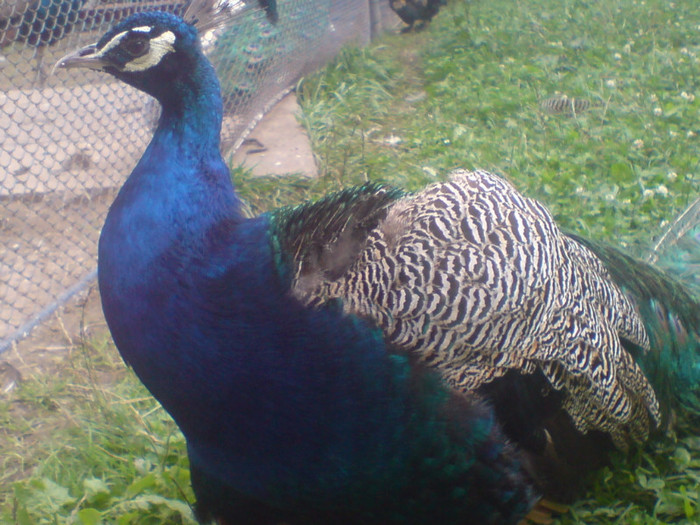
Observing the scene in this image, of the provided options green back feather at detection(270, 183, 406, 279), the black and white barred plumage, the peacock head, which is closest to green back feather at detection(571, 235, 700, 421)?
the black and white barred plumage

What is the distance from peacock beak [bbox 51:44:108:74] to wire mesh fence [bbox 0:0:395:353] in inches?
21.4

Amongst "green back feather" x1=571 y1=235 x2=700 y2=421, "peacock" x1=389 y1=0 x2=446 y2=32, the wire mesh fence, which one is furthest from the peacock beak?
"peacock" x1=389 y1=0 x2=446 y2=32

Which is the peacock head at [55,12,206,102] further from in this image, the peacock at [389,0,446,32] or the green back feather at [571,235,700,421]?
the peacock at [389,0,446,32]

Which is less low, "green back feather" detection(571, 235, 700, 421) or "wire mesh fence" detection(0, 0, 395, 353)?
"green back feather" detection(571, 235, 700, 421)

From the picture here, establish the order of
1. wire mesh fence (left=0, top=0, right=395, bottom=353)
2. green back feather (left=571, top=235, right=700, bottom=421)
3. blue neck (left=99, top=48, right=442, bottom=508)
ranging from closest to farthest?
blue neck (left=99, top=48, right=442, bottom=508), green back feather (left=571, top=235, right=700, bottom=421), wire mesh fence (left=0, top=0, right=395, bottom=353)

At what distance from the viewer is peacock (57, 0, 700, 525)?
57.2 inches

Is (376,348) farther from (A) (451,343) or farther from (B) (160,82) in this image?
(B) (160,82)

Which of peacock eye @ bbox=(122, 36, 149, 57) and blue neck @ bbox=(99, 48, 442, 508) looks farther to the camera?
peacock eye @ bbox=(122, 36, 149, 57)

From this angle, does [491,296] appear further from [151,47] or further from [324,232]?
[151,47]

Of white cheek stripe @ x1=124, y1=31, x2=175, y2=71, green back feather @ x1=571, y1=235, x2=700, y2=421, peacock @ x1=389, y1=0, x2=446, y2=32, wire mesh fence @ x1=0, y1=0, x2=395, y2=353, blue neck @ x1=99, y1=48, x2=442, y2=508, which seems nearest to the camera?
blue neck @ x1=99, y1=48, x2=442, y2=508

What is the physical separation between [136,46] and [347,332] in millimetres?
870

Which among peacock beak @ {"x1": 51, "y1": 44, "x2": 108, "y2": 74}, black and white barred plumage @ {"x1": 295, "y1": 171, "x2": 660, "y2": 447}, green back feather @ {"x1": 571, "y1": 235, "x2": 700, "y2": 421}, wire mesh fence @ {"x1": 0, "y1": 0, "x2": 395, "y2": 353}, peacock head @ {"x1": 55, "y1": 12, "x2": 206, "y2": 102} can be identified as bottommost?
wire mesh fence @ {"x1": 0, "y1": 0, "x2": 395, "y2": 353}

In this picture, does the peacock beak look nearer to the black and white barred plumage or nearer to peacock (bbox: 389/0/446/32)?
the black and white barred plumage

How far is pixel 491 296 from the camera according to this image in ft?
5.11
